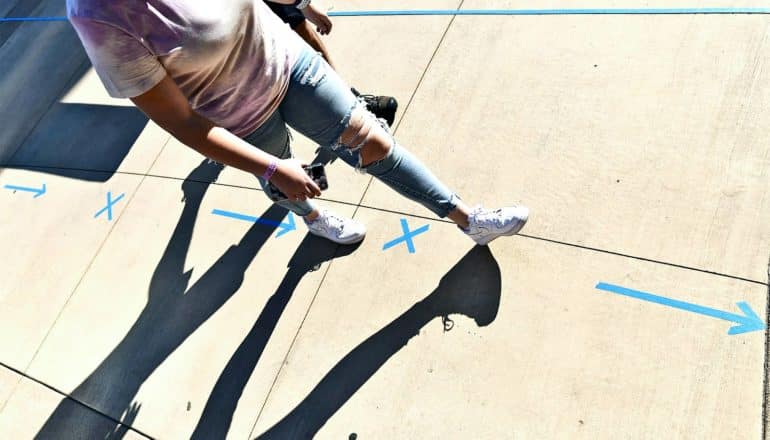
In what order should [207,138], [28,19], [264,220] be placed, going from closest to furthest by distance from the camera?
[207,138]
[264,220]
[28,19]

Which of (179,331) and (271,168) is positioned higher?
(271,168)

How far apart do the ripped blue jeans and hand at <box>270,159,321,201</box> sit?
28cm

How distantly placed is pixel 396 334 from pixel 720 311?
1.37 m

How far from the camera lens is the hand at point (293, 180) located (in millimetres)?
1906

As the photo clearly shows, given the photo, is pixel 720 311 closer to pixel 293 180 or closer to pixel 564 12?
pixel 293 180

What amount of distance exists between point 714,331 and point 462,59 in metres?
2.09

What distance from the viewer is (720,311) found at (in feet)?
7.47

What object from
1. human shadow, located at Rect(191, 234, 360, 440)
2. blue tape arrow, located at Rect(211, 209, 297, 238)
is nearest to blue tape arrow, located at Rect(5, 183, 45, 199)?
blue tape arrow, located at Rect(211, 209, 297, 238)

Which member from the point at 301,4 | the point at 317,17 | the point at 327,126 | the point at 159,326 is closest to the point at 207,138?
the point at 327,126

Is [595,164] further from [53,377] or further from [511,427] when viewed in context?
[53,377]

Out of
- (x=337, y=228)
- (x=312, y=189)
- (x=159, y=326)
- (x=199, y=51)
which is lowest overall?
(x=159, y=326)

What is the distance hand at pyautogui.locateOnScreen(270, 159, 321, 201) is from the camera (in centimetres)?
191

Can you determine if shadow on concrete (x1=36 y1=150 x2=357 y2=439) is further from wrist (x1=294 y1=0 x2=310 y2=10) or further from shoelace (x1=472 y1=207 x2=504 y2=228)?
wrist (x1=294 y1=0 x2=310 y2=10)

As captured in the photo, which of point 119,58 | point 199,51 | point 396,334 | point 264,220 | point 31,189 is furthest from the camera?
point 31,189
